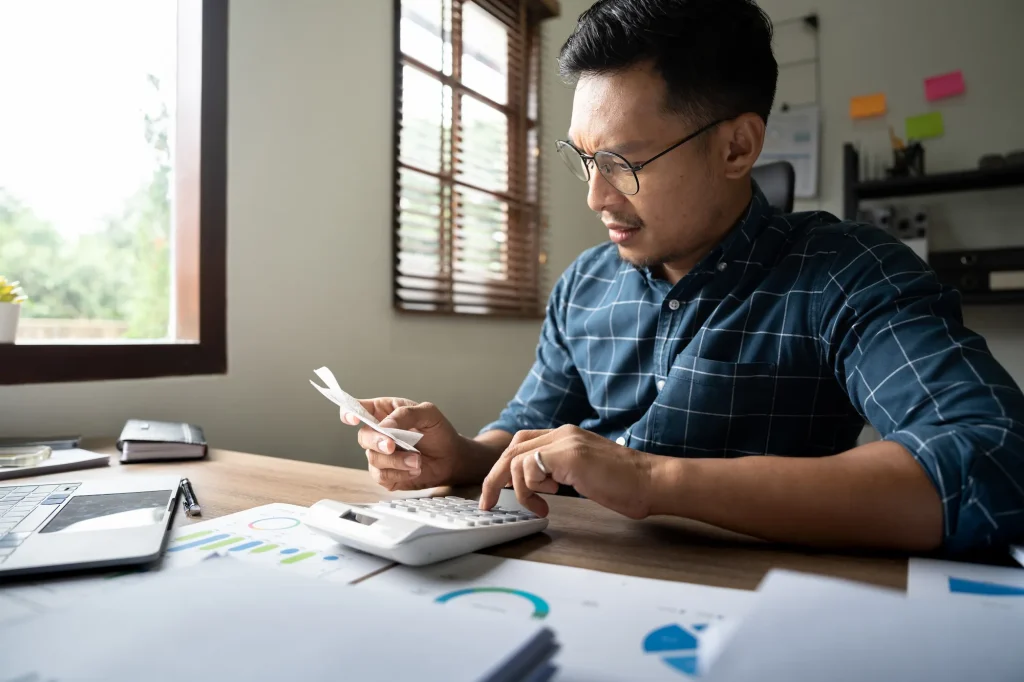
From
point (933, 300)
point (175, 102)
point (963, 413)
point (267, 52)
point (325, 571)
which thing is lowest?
point (325, 571)

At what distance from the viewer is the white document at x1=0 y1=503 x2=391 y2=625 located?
479mm

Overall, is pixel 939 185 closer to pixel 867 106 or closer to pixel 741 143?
pixel 867 106

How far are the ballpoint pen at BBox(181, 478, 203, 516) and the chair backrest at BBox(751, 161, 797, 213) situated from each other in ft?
4.16

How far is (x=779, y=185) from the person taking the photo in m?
1.51

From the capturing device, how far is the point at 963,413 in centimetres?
67

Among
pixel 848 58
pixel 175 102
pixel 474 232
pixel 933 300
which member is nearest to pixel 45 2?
pixel 175 102

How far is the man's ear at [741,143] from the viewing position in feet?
3.37

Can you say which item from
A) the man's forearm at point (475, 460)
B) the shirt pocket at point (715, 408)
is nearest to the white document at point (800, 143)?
the shirt pocket at point (715, 408)

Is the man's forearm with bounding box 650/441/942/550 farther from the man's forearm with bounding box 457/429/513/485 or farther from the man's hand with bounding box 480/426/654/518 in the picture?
the man's forearm with bounding box 457/429/513/485

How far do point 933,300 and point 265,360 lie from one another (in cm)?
132

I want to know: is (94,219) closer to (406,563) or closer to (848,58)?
(406,563)

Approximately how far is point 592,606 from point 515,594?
61mm

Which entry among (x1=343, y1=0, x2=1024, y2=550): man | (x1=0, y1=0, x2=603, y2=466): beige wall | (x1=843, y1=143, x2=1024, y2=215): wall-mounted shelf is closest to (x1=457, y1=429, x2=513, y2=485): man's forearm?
(x1=343, y1=0, x2=1024, y2=550): man

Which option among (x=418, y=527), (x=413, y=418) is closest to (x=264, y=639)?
(x=418, y=527)
